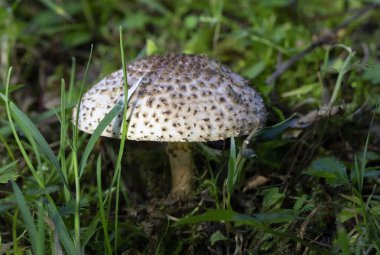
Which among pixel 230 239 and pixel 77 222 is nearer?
pixel 77 222

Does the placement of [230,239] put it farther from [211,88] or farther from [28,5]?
[28,5]

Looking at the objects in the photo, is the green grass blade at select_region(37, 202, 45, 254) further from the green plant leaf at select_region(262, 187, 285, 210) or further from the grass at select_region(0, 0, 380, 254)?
the green plant leaf at select_region(262, 187, 285, 210)

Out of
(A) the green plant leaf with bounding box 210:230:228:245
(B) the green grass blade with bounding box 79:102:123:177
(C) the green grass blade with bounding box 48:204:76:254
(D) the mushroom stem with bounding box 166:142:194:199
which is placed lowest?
(A) the green plant leaf with bounding box 210:230:228:245

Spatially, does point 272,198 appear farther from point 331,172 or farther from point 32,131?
point 32,131

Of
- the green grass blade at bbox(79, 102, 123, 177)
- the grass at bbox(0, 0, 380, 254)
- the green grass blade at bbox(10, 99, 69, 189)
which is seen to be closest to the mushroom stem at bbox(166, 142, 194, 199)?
the grass at bbox(0, 0, 380, 254)

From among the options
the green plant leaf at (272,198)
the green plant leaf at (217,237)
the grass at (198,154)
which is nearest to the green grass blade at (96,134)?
the grass at (198,154)

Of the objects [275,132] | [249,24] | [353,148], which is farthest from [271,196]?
[249,24]
